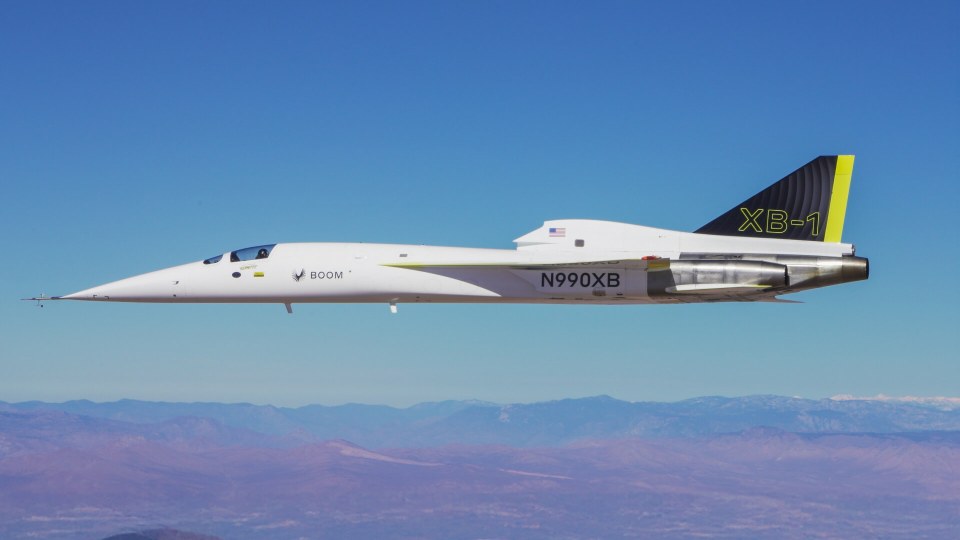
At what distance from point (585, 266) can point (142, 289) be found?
1401 centimetres

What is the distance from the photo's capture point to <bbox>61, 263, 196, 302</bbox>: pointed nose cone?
33.6 metres

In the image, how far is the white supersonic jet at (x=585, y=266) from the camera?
31.0 m

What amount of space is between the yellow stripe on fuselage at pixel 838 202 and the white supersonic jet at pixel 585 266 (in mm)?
30

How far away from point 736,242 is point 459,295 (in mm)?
8547

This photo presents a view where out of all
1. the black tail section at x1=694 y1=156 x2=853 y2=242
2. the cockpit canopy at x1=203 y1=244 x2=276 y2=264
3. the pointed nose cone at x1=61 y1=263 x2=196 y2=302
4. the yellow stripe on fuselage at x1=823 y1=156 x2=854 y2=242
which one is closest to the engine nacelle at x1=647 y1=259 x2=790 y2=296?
the black tail section at x1=694 y1=156 x2=853 y2=242

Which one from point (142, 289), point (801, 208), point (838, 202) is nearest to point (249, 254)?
point (142, 289)

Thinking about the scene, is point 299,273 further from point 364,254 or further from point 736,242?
point 736,242

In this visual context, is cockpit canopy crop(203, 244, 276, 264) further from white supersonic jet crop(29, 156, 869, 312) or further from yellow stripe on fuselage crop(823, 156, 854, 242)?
yellow stripe on fuselage crop(823, 156, 854, 242)

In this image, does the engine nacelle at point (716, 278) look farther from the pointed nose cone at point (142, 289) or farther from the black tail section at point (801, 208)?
the pointed nose cone at point (142, 289)

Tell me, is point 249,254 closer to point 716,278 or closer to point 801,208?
point 716,278

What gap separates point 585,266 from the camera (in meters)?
31.6

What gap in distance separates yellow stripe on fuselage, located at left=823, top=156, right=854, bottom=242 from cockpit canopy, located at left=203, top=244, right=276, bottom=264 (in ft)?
56.5

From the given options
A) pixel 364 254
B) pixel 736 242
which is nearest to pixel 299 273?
pixel 364 254

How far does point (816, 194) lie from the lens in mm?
32062
